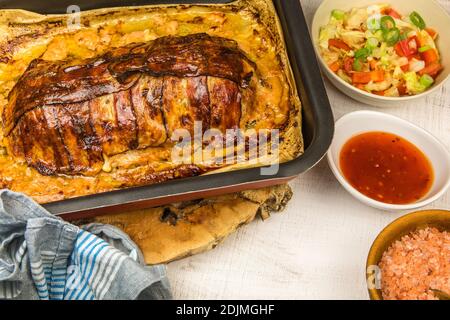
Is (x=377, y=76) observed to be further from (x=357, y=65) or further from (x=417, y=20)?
(x=417, y=20)

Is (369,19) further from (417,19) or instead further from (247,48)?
(247,48)

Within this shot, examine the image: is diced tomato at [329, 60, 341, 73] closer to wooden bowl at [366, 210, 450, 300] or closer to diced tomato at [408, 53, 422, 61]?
diced tomato at [408, 53, 422, 61]

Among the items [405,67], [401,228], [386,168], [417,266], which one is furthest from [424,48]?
[417,266]

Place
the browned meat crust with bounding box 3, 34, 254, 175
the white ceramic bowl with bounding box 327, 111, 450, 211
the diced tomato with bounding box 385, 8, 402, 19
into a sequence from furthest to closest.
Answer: the diced tomato with bounding box 385, 8, 402, 19, the white ceramic bowl with bounding box 327, 111, 450, 211, the browned meat crust with bounding box 3, 34, 254, 175

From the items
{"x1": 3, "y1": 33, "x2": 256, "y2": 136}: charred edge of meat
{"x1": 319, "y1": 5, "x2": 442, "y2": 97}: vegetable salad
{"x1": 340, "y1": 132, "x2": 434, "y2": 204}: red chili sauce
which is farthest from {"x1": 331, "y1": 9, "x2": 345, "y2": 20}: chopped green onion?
{"x1": 3, "y1": 33, "x2": 256, "y2": 136}: charred edge of meat

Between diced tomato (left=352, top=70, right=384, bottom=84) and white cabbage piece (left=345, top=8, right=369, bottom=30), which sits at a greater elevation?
white cabbage piece (left=345, top=8, right=369, bottom=30)

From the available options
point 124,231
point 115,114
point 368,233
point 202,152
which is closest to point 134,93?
point 115,114

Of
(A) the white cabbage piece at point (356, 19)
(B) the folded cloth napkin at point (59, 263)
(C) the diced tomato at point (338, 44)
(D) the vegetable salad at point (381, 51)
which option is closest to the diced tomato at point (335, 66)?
(D) the vegetable salad at point (381, 51)
